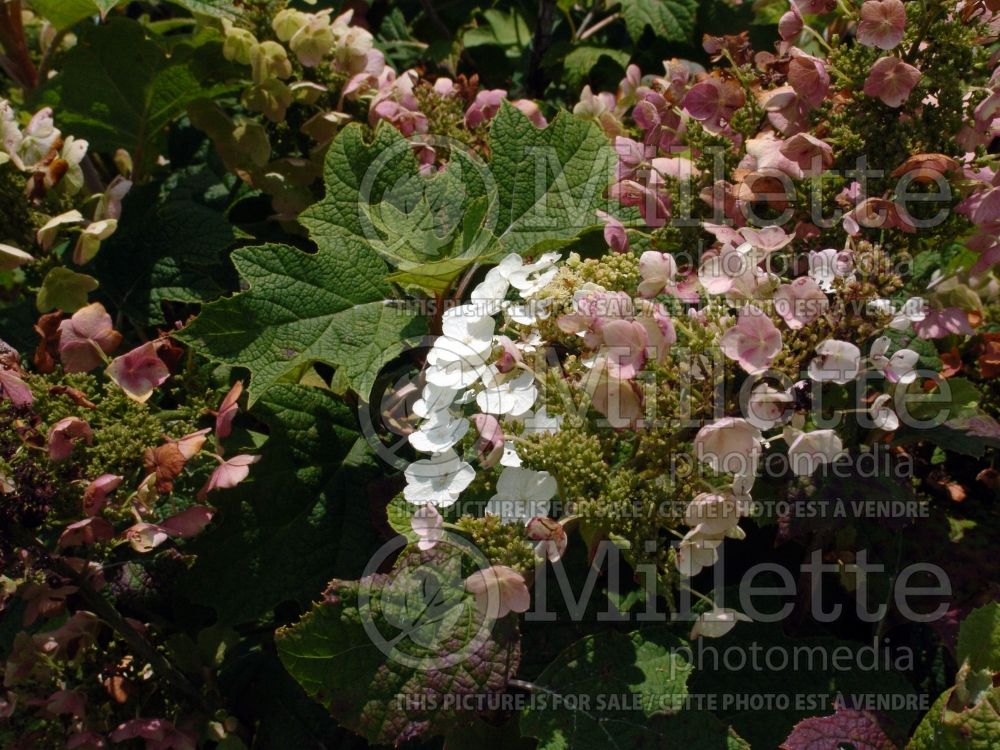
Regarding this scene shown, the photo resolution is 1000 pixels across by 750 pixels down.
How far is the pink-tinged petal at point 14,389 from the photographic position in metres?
1.12

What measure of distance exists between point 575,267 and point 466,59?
4.02 ft

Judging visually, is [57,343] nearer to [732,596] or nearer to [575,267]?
[575,267]

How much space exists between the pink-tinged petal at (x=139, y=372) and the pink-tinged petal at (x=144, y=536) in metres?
0.17

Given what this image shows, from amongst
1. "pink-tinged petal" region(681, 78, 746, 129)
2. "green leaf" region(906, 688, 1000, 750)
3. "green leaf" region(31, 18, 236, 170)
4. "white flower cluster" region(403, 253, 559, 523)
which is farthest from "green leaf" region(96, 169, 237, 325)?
"green leaf" region(906, 688, 1000, 750)

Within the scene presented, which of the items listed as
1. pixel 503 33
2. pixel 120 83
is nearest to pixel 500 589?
pixel 120 83

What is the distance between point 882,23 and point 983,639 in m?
0.72

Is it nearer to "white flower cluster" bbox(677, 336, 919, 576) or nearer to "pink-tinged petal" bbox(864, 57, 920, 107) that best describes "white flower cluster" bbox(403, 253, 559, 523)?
"white flower cluster" bbox(677, 336, 919, 576)

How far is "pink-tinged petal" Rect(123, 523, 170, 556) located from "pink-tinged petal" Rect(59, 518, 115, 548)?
0.03 metres

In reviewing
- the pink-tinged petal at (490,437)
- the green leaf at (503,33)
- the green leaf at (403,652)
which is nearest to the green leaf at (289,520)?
the green leaf at (403,652)

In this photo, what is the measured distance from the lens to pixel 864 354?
113 cm

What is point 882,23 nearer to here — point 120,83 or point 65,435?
point 65,435

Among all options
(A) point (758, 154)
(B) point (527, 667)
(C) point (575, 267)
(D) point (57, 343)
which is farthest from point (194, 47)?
(B) point (527, 667)

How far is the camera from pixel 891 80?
1.07m

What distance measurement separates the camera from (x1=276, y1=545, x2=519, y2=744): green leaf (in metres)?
1.11
